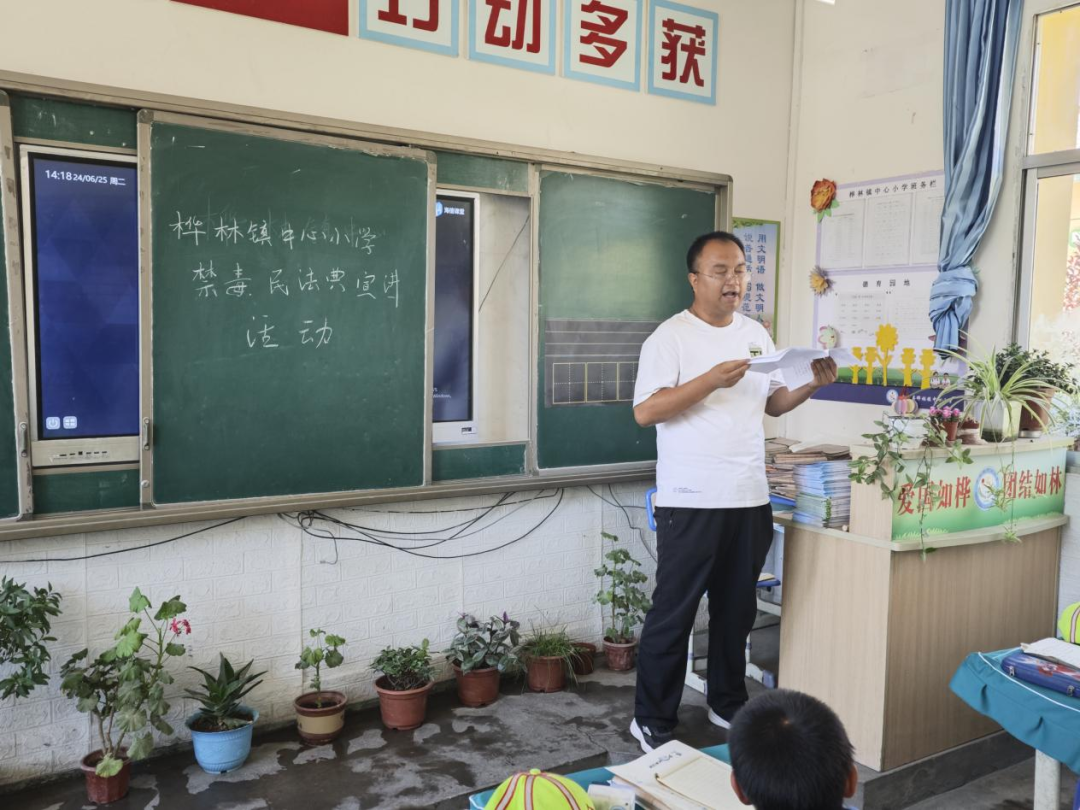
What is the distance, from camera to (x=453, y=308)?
11.8ft

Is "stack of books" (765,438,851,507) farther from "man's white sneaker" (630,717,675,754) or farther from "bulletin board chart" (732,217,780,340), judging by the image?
"bulletin board chart" (732,217,780,340)

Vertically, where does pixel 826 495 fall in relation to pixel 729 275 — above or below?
below

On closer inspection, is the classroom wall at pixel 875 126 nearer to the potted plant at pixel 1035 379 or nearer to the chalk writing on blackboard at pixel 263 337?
the potted plant at pixel 1035 379

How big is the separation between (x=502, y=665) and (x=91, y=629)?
4.97 feet

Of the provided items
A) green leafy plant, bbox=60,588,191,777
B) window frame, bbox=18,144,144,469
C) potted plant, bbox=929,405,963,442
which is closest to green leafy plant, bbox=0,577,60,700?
green leafy plant, bbox=60,588,191,777

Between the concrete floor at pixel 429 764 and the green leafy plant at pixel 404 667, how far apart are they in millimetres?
166

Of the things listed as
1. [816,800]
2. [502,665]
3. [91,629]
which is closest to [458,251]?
[502,665]

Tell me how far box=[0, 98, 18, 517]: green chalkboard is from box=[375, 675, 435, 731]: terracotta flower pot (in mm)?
1438

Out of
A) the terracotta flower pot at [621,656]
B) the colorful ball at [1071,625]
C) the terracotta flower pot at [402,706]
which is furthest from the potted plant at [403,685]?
the colorful ball at [1071,625]

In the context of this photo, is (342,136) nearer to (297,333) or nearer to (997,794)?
(297,333)

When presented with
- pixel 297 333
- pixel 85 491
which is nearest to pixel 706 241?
pixel 297 333

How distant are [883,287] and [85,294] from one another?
3.50 m

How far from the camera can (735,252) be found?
9.84ft

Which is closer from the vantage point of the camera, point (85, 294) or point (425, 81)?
point (85, 294)
